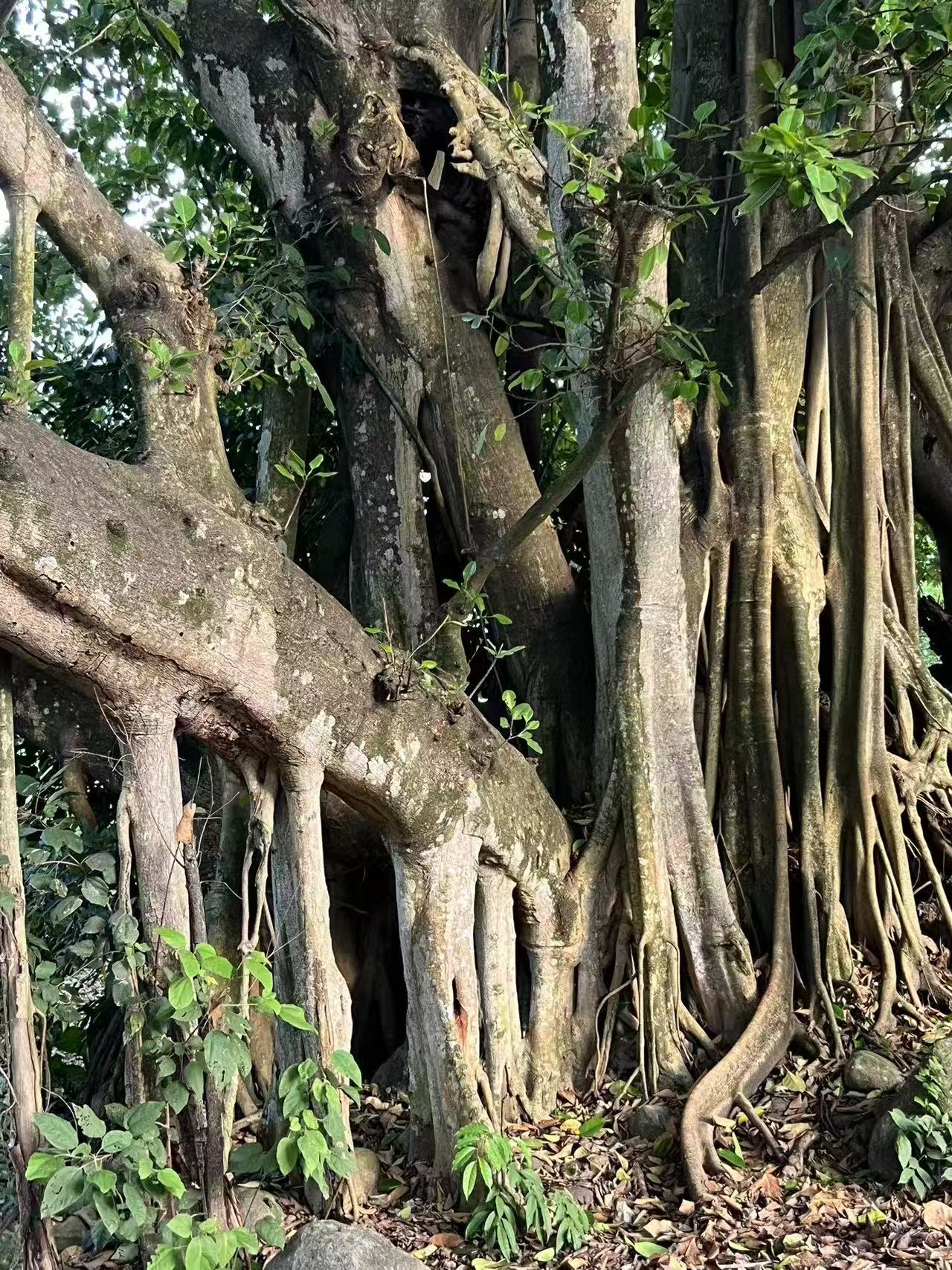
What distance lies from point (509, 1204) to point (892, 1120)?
120 centimetres

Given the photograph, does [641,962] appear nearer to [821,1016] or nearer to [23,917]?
[821,1016]

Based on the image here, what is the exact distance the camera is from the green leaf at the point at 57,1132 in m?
2.38

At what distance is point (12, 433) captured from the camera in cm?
243

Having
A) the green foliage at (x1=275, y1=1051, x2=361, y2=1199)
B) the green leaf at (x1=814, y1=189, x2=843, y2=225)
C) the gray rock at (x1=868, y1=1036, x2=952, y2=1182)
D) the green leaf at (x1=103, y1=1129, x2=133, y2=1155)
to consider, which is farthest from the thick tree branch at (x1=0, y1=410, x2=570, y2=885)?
the green leaf at (x1=814, y1=189, x2=843, y2=225)

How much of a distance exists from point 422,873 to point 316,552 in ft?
6.21

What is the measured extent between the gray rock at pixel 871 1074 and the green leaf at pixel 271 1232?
195cm

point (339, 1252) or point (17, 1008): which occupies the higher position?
point (17, 1008)

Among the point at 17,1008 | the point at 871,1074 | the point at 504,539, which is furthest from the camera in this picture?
the point at 871,1074

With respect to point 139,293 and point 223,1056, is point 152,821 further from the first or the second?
point 139,293

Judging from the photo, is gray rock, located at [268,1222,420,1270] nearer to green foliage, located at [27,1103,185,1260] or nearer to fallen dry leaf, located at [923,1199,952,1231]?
green foliage, located at [27,1103,185,1260]

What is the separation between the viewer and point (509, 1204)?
299cm

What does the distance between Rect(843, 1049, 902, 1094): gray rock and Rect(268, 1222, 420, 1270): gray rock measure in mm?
1623

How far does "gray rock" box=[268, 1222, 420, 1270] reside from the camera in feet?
8.64

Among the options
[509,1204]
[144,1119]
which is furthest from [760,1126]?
[144,1119]
